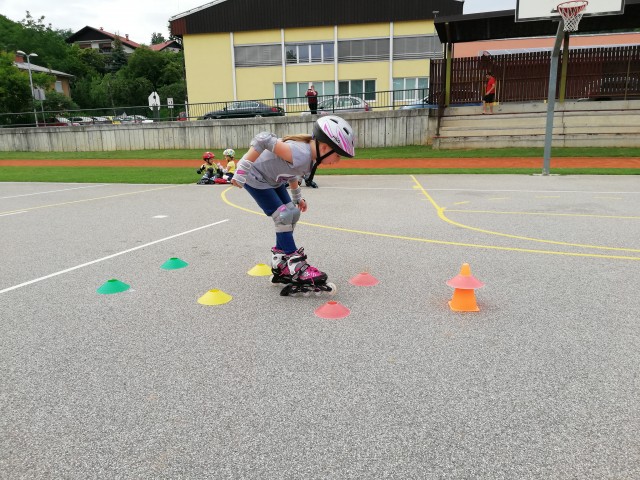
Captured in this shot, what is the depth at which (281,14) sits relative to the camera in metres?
43.4

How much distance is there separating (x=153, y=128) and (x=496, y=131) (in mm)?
20724

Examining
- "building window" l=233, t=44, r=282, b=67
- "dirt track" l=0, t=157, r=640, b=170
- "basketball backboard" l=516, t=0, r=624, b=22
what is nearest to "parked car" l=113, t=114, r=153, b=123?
"dirt track" l=0, t=157, r=640, b=170

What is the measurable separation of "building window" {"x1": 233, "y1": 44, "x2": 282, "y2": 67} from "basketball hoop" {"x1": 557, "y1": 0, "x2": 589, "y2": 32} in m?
32.2

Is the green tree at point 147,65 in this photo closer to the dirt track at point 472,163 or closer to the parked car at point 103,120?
the parked car at point 103,120

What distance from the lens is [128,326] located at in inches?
162

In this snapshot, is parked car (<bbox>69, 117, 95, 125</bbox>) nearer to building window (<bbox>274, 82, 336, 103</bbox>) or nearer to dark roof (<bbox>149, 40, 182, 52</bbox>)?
building window (<bbox>274, 82, 336, 103</bbox>)

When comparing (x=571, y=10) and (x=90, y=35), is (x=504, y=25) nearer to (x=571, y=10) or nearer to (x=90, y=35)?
(x=571, y=10)

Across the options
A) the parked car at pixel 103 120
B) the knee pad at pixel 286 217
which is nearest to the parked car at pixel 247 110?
the parked car at pixel 103 120

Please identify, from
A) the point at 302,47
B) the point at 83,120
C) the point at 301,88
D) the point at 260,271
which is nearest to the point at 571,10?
the point at 260,271

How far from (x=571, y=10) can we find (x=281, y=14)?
33087mm

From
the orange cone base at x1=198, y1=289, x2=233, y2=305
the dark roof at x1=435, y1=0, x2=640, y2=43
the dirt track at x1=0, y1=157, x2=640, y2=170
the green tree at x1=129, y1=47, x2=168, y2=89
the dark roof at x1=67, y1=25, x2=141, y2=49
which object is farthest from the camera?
the dark roof at x1=67, y1=25, x2=141, y2=49

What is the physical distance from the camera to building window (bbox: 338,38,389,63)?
4247 centimetres

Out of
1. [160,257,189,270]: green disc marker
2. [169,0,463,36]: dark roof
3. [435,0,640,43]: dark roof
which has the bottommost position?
[160,257,189,270]: green disc marker

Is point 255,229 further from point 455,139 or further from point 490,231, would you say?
point 455,139
